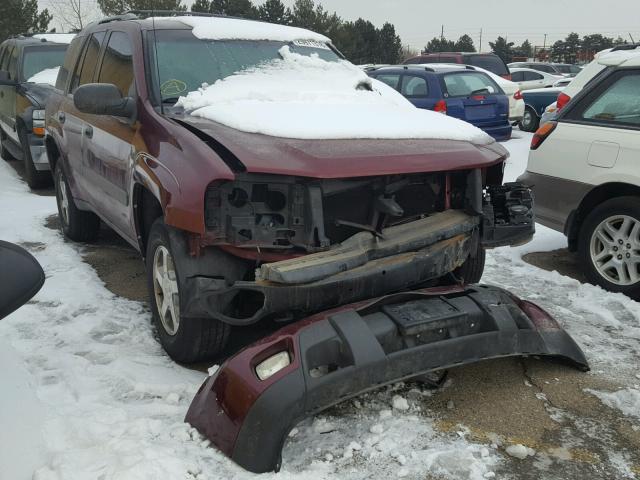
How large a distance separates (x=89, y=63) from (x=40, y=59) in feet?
16.8

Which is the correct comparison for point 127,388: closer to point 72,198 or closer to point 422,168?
point 422,168

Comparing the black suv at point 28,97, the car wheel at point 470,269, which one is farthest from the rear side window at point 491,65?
the car wheel at point 470,269

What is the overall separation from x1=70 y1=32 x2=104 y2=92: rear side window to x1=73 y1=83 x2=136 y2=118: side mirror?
1392 mm

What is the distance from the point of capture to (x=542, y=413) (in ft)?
10.2

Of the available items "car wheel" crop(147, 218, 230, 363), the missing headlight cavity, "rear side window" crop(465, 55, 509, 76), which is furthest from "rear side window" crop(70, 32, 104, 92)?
"rear side window" crop(465, 55, 509, 76)

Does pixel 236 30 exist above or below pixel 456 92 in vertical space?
above

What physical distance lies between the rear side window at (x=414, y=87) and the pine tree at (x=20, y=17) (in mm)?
26272

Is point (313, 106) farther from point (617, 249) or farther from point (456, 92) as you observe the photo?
point (456, 92)

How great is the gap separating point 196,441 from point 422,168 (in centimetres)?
166

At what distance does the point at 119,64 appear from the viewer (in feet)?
14.9

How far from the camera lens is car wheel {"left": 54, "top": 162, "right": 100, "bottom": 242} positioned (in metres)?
5.82

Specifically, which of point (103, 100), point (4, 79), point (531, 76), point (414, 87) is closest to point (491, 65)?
point (531, 76)

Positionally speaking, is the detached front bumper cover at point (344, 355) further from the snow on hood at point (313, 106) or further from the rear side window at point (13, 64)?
the rear side window at point (13, 64)

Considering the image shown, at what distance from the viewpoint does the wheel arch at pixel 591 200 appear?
4720 millimetres
